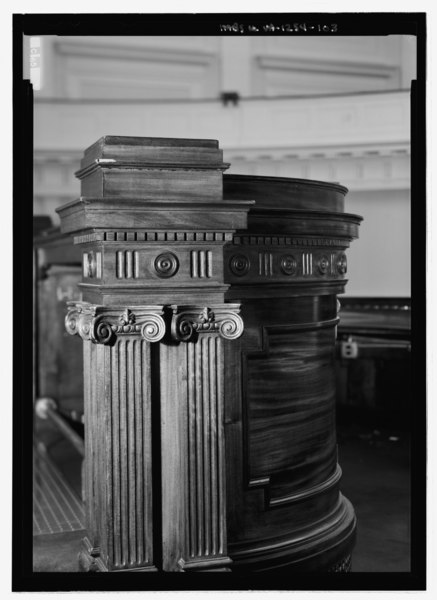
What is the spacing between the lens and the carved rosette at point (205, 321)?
2.43 m

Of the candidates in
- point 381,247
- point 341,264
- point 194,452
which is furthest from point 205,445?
point 381,247

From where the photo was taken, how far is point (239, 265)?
2953mm

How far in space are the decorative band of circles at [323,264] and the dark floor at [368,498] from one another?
54.1 inches

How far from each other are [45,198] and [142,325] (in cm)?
779

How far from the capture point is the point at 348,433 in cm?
648

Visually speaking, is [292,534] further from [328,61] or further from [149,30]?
[328,61]

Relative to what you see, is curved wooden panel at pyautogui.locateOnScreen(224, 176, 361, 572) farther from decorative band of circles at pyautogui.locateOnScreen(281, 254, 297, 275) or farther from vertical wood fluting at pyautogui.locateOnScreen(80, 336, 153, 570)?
vertical wood fluting at pyautogui.locateOnScreen(80, 336, 153, 570)

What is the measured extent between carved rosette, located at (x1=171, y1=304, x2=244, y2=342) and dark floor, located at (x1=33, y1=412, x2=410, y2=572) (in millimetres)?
1152

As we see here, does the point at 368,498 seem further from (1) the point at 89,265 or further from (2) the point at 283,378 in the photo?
(1) the point at 89,265

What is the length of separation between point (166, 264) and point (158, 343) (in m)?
0.26

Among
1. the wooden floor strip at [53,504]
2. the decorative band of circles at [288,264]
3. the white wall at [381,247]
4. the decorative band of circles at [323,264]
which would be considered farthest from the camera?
the white wall at [381,247]

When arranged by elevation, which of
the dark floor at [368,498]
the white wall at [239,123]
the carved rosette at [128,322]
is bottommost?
the dark floor at [368,498]

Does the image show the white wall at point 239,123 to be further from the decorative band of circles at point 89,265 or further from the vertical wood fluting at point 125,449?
the vertical wood fluting at point 125,449

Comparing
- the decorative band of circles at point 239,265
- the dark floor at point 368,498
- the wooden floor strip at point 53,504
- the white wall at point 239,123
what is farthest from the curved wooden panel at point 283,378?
the white wall at point 239,123
